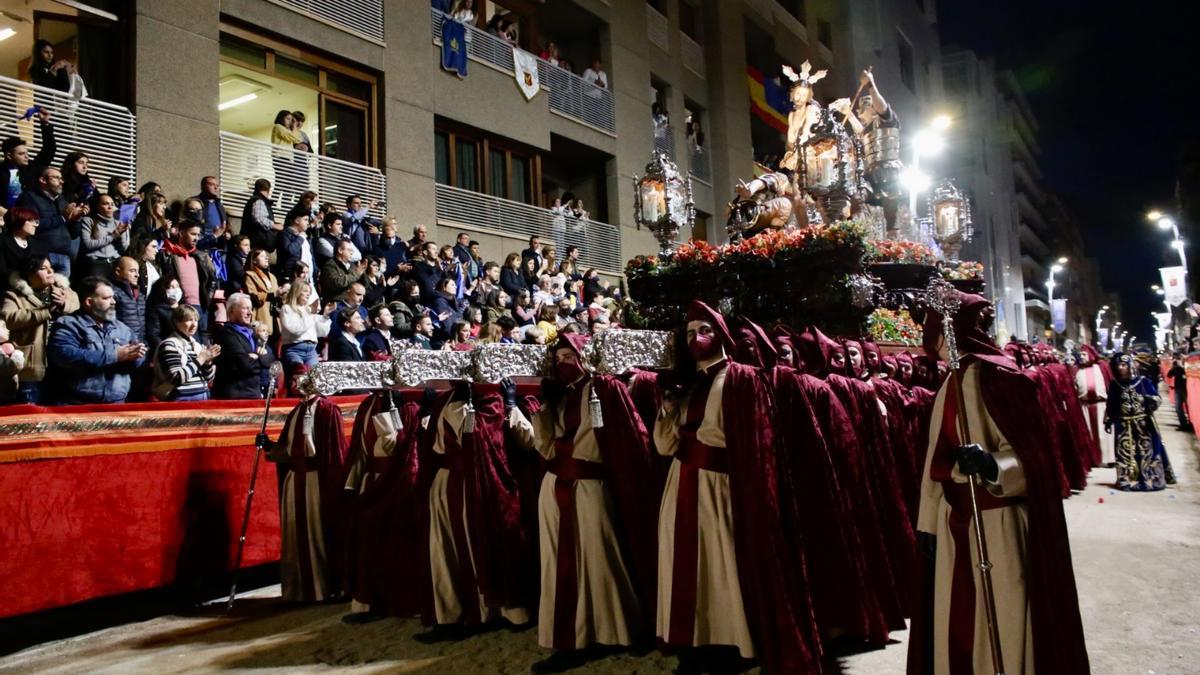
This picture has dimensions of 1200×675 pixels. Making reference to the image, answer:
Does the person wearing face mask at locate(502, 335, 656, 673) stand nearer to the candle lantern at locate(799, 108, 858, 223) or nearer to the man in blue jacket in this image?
the man in blue jacket

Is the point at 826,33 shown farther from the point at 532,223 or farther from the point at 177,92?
the point at 177,92

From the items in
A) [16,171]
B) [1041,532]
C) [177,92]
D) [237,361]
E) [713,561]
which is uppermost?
[177,92]

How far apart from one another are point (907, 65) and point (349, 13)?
1348 inches

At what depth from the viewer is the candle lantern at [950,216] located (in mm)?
12047

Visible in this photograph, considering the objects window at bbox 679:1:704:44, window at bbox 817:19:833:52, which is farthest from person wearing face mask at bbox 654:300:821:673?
window at bbox 817:19:833:52

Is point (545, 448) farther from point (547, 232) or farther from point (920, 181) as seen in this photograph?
point (920, 181)

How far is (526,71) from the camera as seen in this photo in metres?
17.5

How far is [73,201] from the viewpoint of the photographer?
25.8 feet

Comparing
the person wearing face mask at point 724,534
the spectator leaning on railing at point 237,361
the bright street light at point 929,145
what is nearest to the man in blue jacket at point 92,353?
the spectator leaning on railing at point 237,361

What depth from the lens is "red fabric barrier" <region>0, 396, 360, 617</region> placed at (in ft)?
17.2

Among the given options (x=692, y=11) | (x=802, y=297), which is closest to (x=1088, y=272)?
(x=692, y=11)

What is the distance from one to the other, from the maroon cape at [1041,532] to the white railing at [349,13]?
13.1 metres

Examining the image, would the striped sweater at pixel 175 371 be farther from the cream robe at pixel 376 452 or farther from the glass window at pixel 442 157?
the glass window at pixel 442 157

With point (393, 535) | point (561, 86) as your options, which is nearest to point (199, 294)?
point (393, 535)
